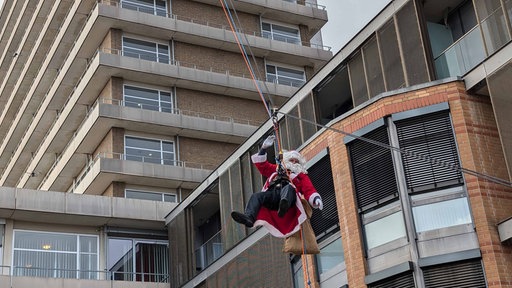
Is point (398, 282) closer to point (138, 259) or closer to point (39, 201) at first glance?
point (138, 259)

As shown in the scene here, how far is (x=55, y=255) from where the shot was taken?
31.3 metres

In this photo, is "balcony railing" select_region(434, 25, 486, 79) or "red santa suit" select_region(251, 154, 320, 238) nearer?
"red santa suit" select_region(251, 154, 320, 238)

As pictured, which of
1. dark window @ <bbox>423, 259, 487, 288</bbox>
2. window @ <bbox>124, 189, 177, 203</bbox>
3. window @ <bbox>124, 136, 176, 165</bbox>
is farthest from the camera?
window @ <bbox>124, 136, 176, 165</bbox>

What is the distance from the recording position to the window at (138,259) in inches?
1271

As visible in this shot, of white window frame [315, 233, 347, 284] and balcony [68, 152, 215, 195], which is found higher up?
balcony [68, 152, 215, 195]

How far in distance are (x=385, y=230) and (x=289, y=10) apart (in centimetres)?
3268

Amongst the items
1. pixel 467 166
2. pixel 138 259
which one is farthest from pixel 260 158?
pixel 138 259

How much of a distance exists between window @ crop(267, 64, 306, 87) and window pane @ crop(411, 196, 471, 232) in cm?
2988

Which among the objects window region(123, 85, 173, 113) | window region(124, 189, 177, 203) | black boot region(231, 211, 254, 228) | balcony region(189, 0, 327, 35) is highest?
balcony region(189, 0, 327, 35)

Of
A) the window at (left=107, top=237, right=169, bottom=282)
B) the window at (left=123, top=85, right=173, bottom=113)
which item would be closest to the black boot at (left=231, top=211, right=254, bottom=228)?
the window at (left=107, top=237, right=169, bottom=282)

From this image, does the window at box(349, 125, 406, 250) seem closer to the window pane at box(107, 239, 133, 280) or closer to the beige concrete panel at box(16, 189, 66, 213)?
the beige concrete panel at box(16, 189, 66, 213)

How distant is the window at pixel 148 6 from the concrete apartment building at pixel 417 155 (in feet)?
78.9

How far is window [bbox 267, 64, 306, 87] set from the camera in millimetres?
48781

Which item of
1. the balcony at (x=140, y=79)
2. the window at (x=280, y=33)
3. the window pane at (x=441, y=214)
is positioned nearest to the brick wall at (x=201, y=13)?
the window at (x=280, y=33)
